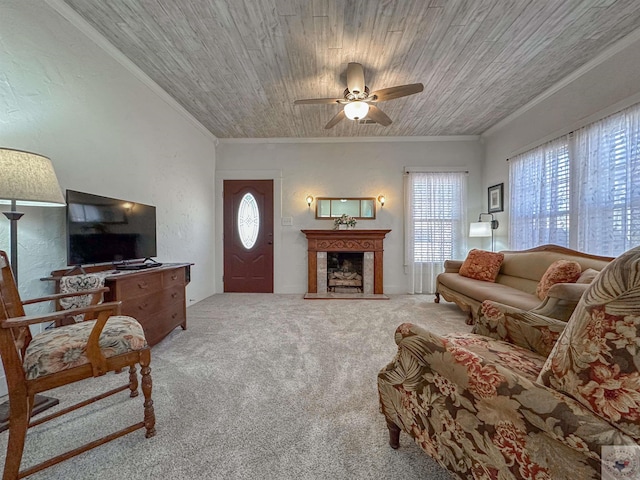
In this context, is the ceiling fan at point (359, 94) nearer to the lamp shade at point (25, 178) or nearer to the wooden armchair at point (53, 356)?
the lamp shade at point (25, 178)

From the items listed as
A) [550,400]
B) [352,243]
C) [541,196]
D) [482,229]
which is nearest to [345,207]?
[352,243]

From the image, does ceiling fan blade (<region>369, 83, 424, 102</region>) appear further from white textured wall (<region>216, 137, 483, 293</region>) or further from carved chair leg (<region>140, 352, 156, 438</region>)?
carved chair leg (<region>140, 352, 156, 438</region>)

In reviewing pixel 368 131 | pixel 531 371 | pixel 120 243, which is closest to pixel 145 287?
pixel 120 243

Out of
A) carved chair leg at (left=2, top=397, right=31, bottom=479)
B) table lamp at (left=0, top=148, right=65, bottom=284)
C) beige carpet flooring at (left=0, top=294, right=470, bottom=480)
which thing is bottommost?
beige carpet flooring at (left=0, top=294, right=470, bottom=480)

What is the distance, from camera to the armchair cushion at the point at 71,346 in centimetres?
115

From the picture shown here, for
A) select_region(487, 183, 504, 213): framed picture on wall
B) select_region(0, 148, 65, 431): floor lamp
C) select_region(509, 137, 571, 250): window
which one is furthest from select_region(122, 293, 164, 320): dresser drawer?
select_region(487, 183, 504, 213): framed picture on wall

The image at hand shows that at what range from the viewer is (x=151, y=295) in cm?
228

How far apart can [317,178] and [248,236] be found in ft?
5.54

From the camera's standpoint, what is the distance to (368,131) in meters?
4.45

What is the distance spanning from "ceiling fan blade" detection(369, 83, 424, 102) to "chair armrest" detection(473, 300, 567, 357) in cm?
202

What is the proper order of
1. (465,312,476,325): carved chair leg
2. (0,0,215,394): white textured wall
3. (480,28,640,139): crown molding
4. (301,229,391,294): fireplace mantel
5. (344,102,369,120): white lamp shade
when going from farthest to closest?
(301,229,391,294): fireplace mantel
(465,312,476,325): carved chair leg
(344,102,369,120): white lamp shade
(480,28,640,139): crown molding
(0,0,215,394): white textured wall

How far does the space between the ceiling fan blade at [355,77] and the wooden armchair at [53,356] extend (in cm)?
267

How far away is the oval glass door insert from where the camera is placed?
15.9 feet

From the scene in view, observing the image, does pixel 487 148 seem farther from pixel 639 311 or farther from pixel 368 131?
pixel 639 311
